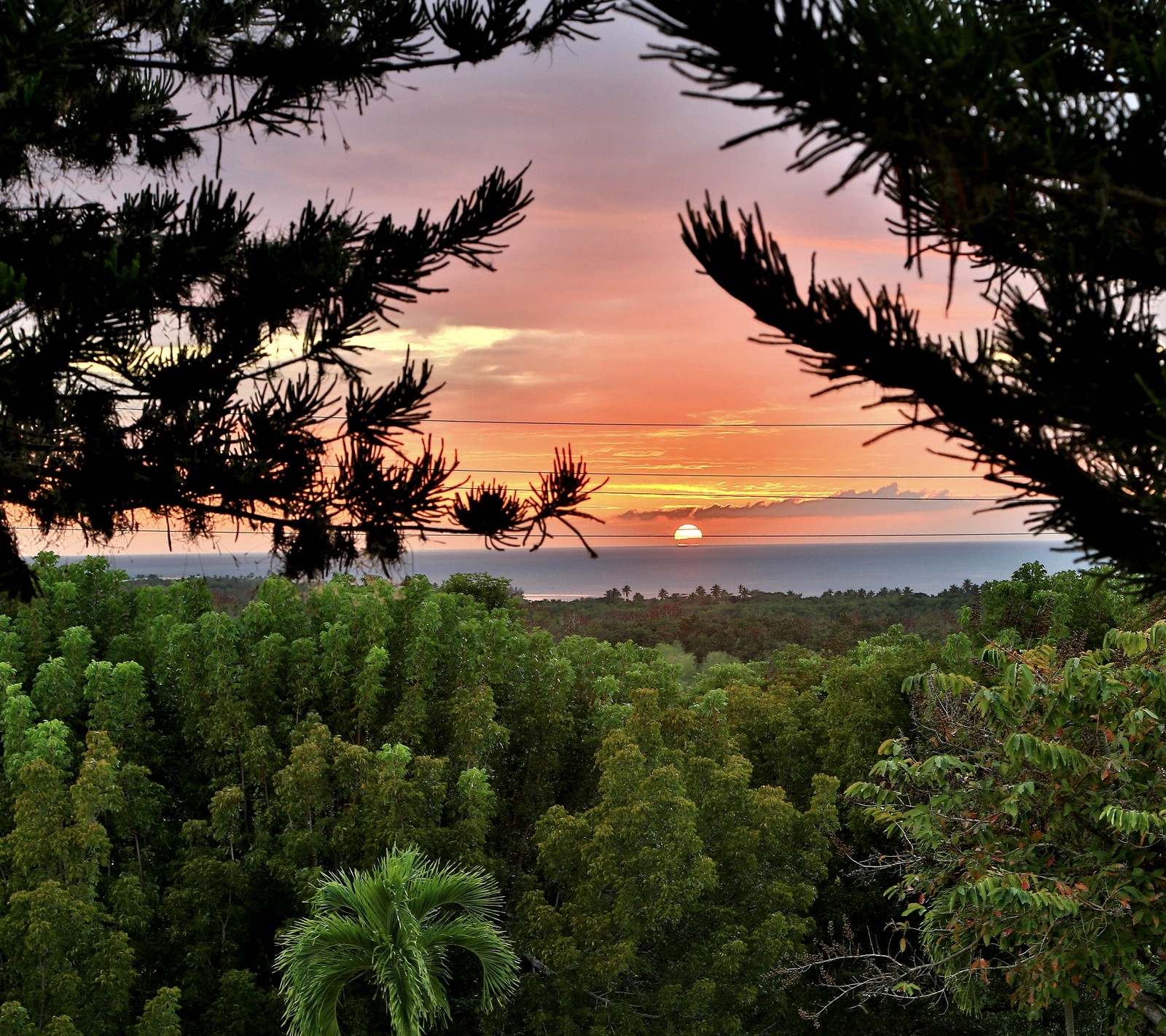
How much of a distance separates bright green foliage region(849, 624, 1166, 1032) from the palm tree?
16.8 feet

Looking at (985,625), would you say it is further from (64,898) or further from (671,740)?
(64,898)

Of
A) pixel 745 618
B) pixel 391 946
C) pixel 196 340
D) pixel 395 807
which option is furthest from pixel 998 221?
pixel 745 618

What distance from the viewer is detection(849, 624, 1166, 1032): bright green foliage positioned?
340 inches

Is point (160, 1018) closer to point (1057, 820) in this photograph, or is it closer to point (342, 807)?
point (342, 807)

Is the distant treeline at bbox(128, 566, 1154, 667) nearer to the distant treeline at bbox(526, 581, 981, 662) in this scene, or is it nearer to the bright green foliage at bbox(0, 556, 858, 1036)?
the distant treeline at bbox(526, 581, 981, 662)

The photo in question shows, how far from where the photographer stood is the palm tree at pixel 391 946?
11.7 meters

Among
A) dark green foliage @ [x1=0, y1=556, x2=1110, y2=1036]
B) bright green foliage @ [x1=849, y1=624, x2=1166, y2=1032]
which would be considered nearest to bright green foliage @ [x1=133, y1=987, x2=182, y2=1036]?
dark green foliage @ [x1=0, y1=556, x2=1110, y2=1036]

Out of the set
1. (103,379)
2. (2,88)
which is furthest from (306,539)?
(2,88)

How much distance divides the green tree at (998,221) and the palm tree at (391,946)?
33.0 ft

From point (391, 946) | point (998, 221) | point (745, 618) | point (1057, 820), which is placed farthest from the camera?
point (745, 618)

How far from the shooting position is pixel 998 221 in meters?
3.36

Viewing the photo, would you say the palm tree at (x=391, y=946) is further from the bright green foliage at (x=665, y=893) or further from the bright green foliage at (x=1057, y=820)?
the bright green foliage at (x=1057, y=820)

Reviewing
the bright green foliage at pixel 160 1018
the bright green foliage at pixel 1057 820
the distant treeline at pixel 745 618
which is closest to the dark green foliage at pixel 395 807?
the bright green foliage at pixel 160 1018

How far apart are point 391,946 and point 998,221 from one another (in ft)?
35.2
